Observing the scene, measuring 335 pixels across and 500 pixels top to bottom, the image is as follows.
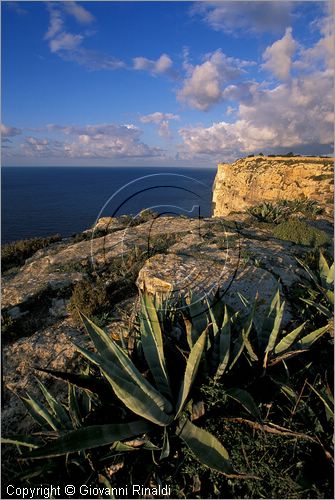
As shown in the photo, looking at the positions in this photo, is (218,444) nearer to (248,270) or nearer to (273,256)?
(248,270)

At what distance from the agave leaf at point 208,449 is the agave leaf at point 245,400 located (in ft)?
1.35

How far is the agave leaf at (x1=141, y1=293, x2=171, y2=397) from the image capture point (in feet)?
11.0

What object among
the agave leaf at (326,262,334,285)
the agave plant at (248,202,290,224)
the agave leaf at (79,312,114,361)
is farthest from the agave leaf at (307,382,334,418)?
the agave plant at (248,202,290,224)

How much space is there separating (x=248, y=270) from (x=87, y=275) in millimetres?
4055

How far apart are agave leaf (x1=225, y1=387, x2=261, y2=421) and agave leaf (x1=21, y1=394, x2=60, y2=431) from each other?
6.47 feet

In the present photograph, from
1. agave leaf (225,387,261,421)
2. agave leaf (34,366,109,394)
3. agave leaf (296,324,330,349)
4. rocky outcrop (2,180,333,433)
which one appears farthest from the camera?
rocky outcrop (2,180,333,433)

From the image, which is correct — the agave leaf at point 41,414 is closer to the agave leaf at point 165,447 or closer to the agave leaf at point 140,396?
the agave leaf at point 140,396

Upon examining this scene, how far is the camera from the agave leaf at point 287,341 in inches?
144

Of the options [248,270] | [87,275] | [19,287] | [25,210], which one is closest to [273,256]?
[248,270]

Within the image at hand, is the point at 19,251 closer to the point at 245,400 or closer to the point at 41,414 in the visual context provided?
the point at 41,414

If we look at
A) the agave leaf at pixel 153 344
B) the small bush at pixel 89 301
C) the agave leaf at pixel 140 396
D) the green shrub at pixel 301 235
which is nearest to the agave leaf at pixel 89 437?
the agave leaf at pixel 140 396

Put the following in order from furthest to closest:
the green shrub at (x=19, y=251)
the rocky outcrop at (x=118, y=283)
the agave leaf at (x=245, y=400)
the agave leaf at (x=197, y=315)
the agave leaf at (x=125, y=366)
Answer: the green shrub at (x=19, y=251), the rocky outcrop at (x=118, y=283), the agave leaf at (x=197, y=315), the agave leaf at (x=125, y=366), the agave leaf at (x=245, y=400)

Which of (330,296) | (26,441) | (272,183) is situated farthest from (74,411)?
(272,183)

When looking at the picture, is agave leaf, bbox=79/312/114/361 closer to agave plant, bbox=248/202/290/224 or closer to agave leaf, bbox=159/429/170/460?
agave leaf, bbox=159/429/170/460
